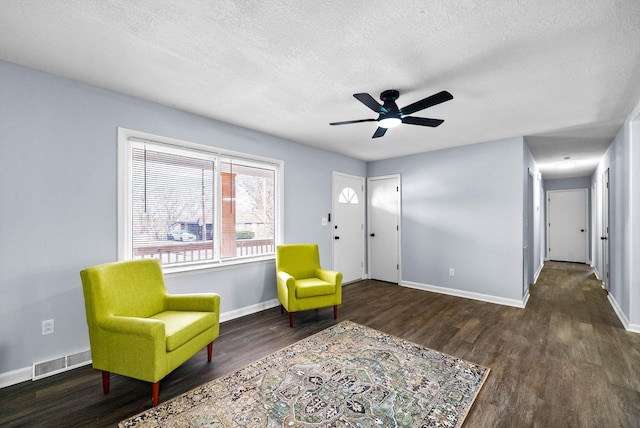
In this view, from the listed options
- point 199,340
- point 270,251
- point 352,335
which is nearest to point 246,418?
point 199,340

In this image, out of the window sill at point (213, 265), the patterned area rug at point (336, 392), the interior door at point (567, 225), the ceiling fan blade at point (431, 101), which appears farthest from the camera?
the interior door at point (567, 225)

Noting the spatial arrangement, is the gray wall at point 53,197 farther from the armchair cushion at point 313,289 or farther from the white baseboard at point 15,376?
the armchair cushion at point 313,289

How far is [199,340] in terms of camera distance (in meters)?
2.27

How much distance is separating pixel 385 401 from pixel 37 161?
128 inches

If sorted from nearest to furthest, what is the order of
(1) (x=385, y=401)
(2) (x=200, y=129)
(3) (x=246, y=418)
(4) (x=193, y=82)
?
(3) (x=246, y=418), (1) (x=385, y=401), (4) (x=193, y=82), (2) (x=200, y=129)

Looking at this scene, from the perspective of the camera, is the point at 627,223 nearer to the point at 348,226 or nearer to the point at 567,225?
the point at 348,226

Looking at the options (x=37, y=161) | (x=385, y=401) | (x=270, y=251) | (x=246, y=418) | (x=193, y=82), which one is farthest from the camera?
(x=270, y=251)

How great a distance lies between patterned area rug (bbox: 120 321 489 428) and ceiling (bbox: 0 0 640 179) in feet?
8.01

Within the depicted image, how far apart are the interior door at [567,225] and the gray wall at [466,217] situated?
17.8ft

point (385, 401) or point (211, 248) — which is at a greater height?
point (211, 248)

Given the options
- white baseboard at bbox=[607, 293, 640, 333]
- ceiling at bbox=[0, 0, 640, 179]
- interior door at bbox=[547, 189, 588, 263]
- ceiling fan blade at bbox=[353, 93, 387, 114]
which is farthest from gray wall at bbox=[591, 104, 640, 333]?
interior door at bbox=[547, 189, 588, 263]

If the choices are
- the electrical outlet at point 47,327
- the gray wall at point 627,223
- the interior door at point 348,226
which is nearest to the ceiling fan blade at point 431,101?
the gray wall at point 627,223

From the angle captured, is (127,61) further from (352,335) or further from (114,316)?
(352,335)

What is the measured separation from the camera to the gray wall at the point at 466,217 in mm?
4004
